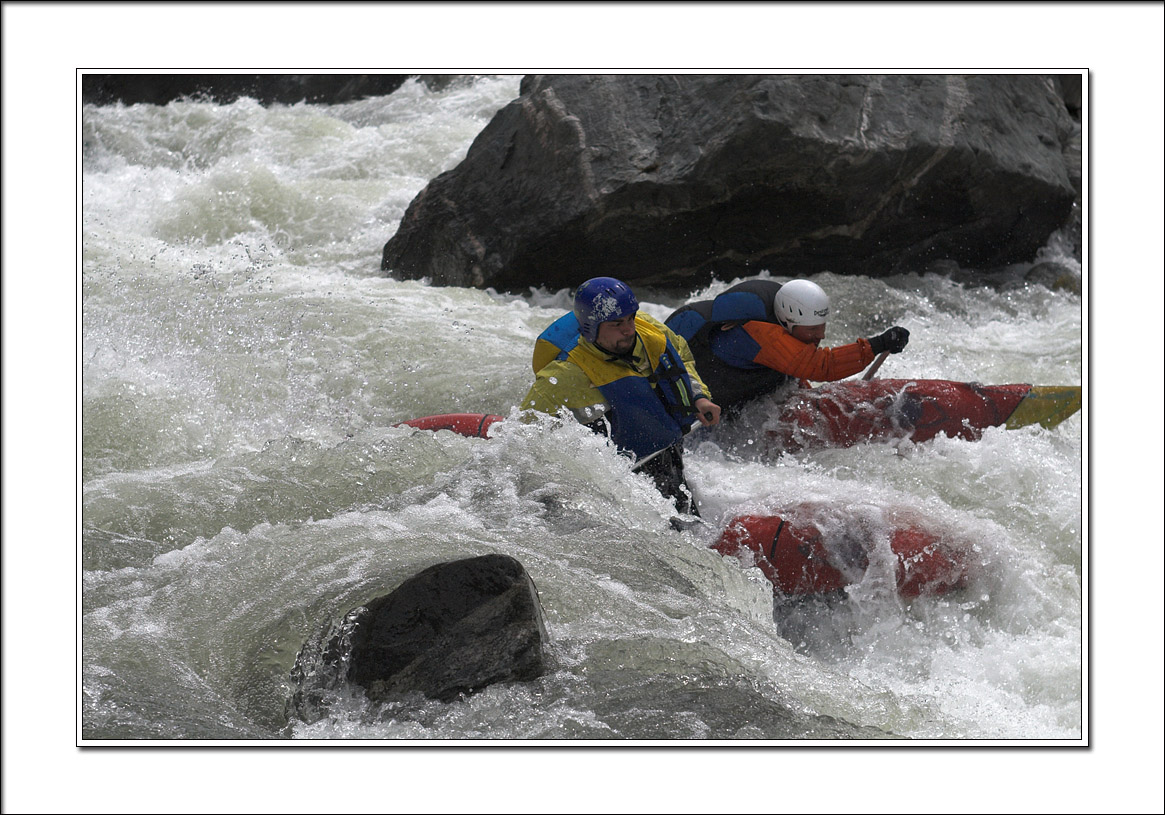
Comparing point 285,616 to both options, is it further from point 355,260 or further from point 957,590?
point 355,260

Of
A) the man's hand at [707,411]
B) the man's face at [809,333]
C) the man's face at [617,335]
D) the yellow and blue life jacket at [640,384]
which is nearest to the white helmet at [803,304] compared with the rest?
the man's face at [809,333]

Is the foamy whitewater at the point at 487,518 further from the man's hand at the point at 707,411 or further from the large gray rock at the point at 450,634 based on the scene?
the man's hand at the point at 707,411

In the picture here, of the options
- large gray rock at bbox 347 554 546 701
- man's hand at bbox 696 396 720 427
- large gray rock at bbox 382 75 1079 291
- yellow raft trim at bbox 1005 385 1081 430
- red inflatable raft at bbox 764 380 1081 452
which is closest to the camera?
large gray rock at bbox 347 554 546 701

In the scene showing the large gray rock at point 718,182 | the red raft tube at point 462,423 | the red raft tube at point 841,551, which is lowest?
the red raft tube at point 841,551

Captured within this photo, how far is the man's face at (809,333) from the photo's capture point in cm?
562

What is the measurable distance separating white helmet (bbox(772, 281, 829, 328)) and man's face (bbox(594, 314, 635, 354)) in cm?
114

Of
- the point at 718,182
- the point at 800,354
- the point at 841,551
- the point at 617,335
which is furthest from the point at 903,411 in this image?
the point at 718,182

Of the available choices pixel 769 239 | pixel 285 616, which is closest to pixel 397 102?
pixel 769 239

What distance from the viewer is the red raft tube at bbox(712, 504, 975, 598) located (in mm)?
4691

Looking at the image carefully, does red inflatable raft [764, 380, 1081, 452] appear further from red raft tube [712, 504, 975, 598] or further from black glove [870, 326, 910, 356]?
red raft tube [712, 504, 975, 598]

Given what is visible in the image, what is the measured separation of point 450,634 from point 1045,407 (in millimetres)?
4135

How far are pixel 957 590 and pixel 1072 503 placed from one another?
3.80 ft

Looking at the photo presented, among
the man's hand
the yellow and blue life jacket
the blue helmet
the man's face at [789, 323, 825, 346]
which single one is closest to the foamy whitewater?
the yellow and blue life jacket

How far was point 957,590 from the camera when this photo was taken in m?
4.82
